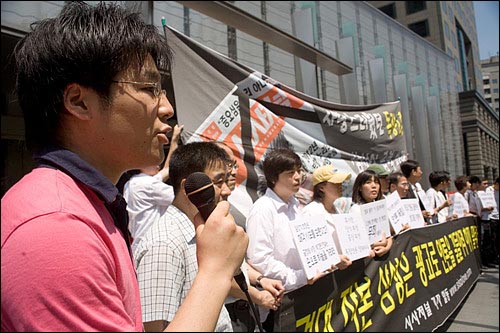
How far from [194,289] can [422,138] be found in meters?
10.3

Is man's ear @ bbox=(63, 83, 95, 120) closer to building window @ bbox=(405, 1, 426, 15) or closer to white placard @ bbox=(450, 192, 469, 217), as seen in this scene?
white placard @ bbox=(450, 192, 469, 217)

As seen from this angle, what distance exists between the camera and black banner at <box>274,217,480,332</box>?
262 cm

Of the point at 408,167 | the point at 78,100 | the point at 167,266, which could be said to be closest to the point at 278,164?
the point at 167,266

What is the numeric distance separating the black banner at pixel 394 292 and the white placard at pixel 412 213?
0.27ft

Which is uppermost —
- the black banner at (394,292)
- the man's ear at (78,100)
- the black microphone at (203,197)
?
the man's ear at (78,100)

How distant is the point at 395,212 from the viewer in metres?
3.97

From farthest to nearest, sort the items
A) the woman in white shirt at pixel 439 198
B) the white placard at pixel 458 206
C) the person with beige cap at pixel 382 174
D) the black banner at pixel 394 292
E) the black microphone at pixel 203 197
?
1. the white placard at pixel 458 206
2. the woman in white shirt at pixel 439 198
3. the person with beige cap at pixel 382 174
4. the black banner at pixel 394 292
5. the black microphone at pixel 203 197

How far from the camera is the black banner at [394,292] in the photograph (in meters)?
2.62

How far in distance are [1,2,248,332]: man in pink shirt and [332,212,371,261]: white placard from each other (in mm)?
2096

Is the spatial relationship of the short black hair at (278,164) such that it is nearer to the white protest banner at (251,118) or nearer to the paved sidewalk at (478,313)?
the white protest banner at (251,118)

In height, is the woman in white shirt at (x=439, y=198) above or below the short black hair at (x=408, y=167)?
below

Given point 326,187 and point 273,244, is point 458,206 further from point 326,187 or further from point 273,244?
point 273,244

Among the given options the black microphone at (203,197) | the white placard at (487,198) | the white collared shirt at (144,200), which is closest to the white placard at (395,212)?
the white collared shirt at (144,200)

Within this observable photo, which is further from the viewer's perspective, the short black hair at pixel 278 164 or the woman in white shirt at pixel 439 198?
the woman in white shirt at pixel 439 198
